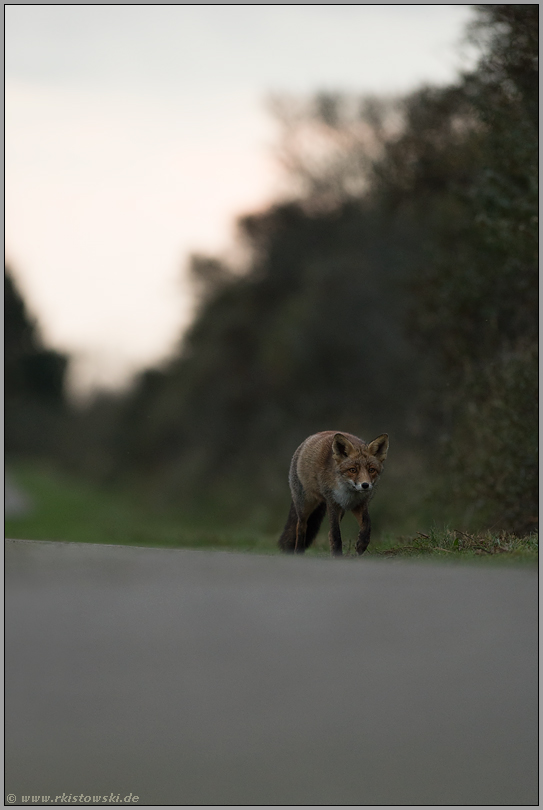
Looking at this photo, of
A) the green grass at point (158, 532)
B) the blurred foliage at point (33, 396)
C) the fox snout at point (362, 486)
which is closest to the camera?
the fox snout at point (362, 486)

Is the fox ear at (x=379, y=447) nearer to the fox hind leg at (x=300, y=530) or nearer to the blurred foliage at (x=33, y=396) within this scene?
the fox hind leg at (x=300, y=530)

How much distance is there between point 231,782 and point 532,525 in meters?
6.65

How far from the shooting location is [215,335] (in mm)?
30578

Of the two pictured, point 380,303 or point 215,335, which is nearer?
point 380,303

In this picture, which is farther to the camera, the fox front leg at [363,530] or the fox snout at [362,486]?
the fox front leg at [363,530]

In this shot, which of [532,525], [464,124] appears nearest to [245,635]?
[532,525]

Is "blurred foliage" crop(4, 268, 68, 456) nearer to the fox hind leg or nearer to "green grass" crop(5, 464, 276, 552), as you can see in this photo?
"green grass" crop(5, 464, 276, 552)

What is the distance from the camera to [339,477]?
21.6 ft

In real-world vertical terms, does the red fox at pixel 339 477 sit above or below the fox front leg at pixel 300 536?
above

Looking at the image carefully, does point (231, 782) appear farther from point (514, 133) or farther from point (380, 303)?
point (380, 303)

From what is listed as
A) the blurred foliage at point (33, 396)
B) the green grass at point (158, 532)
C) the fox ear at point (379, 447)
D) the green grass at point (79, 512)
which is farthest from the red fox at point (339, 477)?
the blurred foliage at point (33, 396)

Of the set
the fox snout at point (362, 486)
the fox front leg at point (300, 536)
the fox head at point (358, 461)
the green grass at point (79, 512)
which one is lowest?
the green grass at point (79, 512)

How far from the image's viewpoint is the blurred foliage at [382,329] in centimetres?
1181

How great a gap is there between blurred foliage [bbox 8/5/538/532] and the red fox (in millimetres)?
4395
